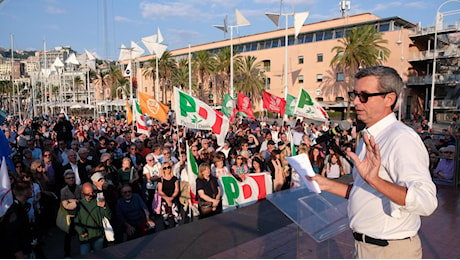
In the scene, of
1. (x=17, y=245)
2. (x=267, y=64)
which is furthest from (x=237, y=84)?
(x=17, y=245)

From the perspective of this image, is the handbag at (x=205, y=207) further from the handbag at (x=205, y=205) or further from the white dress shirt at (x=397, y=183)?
the white dress shirt at (x=397, y=183)

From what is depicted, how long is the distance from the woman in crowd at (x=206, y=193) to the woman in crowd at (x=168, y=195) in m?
0.48

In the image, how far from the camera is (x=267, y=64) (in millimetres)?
52906

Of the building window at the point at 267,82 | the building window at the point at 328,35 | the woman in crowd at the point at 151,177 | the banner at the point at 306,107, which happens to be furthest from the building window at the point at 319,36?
the woman in crowd at the point at 151,177

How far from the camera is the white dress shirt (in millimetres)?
1770

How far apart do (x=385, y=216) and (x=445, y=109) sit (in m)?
45.4

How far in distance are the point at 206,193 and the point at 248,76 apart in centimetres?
4427

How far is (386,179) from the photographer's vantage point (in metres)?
1.97

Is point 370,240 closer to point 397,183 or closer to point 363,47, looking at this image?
point 397,183

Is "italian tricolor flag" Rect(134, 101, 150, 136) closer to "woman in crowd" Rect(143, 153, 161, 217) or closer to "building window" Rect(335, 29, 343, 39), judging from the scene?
"woman in crowd" Rect(143, 153, 161, 217)

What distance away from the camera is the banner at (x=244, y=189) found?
23.1 ft

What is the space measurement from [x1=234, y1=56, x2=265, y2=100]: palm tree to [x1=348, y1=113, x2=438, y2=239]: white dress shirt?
156 ft

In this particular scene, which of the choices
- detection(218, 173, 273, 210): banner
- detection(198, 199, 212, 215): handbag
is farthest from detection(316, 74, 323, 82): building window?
detection(198, 199, 212, 215): handbag

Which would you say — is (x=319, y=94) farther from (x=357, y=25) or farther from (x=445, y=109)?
(x=445, y=109)
